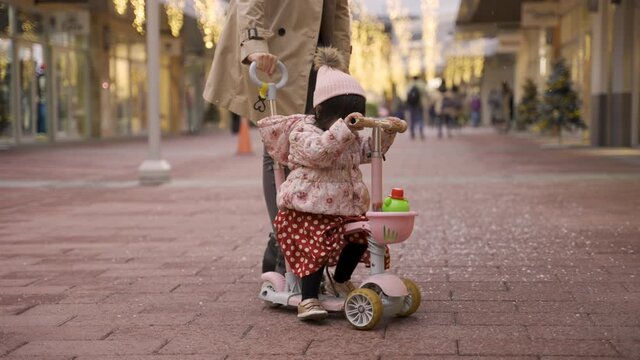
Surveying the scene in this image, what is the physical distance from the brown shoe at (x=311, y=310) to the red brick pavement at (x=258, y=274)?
0.13ft

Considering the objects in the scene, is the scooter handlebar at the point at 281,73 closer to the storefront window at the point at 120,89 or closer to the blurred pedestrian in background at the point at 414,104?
the blurred pedestrian in background at the point at 414,104

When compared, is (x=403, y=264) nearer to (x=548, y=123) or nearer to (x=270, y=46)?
(x=270, y=46)

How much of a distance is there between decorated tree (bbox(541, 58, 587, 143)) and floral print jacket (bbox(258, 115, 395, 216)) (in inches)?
660

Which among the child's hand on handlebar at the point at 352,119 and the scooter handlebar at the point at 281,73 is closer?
the child's hand on handlebar at the point at 352,119

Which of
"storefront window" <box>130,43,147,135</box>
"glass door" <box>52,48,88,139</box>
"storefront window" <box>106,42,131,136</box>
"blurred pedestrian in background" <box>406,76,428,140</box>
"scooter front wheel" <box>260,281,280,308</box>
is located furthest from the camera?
"storefront window" <box>130,43,147,135</box>

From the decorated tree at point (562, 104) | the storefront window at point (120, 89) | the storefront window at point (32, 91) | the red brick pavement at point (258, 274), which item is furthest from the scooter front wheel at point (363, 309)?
the storefront window at point (120, 89)

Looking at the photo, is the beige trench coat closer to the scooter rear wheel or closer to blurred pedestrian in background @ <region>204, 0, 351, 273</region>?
blurred pedestrian in background @ <region>204, 0, 351, 273</region>

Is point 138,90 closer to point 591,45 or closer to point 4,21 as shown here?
point 4,21

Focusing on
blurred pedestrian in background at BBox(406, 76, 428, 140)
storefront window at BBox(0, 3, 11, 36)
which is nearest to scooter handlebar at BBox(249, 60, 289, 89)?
storefront window at BBox(0, 3, 11, 36)

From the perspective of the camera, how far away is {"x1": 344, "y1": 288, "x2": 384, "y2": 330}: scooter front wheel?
375 cm

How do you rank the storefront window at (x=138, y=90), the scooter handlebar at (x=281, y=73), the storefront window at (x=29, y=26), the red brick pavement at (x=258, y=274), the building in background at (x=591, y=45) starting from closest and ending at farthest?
the red brick pavement at (x=258, y=274), the scooter handlebar at (x=281, y=73), the building in background at (x=591, y=45), the storefront window at (x=29, y=26), the storefront window at (x=138, y=90)

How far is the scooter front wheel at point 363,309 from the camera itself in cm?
375

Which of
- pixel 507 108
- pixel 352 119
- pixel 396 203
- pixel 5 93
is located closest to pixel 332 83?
pixel 352 119

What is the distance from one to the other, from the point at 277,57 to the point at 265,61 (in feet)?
0.88
